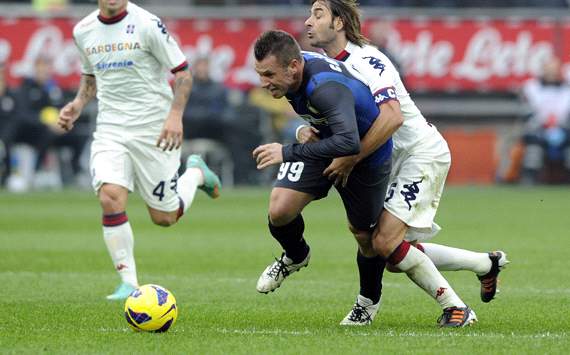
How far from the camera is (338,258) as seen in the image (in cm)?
1388

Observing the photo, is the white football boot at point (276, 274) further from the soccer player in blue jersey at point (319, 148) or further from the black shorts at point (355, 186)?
the black shorts at point (355, 186)

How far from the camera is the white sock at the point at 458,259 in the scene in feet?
29.5

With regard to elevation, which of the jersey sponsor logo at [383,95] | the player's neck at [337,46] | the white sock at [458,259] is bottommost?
the white sock at [458,259]

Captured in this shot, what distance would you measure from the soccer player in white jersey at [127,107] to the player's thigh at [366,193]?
2283 millimetres

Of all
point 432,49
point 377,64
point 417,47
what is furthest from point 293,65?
point 432,49

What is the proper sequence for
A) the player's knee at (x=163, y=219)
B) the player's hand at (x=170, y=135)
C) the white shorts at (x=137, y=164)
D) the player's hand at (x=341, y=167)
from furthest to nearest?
the player's knee at (x=163, y=219)
the white shorts at (x=137, y=164)
the player's hand at (x=170, y=135)
the player's hand at (x=341, y=167)

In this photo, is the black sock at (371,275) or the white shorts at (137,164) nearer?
the black sock at (371,275)

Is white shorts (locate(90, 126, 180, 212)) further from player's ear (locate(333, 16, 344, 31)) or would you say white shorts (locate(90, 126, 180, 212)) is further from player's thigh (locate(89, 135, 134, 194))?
player's ear (locate(333, 16, 344, 31))

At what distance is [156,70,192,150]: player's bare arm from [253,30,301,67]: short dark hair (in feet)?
7.18

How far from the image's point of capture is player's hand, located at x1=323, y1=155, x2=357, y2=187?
8.09 meters

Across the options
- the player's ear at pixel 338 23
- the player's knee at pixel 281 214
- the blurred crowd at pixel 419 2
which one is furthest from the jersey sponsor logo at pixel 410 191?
the blurred crowd at pixel 419 2

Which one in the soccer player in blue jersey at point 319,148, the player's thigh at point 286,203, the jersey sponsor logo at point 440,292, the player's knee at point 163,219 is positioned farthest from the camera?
the player's knee at point 163,219

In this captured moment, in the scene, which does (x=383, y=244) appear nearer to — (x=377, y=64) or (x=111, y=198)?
(x=377, y=64)

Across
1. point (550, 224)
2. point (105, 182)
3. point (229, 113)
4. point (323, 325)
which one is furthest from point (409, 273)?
point (229, 113)
